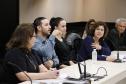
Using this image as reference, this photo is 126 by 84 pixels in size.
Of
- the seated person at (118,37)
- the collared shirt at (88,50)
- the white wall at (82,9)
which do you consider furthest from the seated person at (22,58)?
the white wall at (82,9)

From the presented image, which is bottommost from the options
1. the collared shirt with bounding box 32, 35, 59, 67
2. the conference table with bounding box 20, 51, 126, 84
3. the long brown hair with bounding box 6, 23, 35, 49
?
the conference table with bounding box 20, 51, 126, 84

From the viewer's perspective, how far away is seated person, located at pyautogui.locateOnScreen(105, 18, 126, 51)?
5.85 meters

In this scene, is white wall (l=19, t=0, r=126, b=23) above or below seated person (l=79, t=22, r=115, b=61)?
above

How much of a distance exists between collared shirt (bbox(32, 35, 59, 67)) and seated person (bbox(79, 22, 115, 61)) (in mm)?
493

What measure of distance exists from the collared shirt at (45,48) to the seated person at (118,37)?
1934 millimetres

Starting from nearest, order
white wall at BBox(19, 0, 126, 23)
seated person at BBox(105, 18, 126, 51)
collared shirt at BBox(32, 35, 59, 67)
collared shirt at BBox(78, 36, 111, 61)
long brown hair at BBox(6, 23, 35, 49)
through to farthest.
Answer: long brown hair at BBox(6, 23, 35, 49)
collared shirt at BBox(32, 35, 59, 67)
collared shirt at BBox(78, 36, 111, 61)
seated person at BBox(105, 18, 126, 51)
white wall at BBox(19, 0, 126, 23)

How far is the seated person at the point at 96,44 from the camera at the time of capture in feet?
14.3

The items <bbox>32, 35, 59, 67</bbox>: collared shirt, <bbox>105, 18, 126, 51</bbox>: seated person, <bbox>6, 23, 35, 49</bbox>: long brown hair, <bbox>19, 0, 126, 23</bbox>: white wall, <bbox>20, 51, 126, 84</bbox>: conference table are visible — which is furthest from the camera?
<bbox>19, 0, 126, 23</bbox>: white wall

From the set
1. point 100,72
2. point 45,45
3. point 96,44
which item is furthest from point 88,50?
point 100,72

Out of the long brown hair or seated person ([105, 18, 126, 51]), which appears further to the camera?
seated person ([105, 18, 126, 51])

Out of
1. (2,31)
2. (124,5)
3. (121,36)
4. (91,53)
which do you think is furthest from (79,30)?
(91,53)

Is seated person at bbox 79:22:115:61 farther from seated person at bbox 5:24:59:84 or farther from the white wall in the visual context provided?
the white wall

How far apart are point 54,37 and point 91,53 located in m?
0.59

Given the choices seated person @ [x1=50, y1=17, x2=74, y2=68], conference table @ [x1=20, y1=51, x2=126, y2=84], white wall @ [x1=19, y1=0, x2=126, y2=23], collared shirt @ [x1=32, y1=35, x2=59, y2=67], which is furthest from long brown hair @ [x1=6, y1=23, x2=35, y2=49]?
white wall @ [x1=19, y1=0, x2=126, y2=23]
